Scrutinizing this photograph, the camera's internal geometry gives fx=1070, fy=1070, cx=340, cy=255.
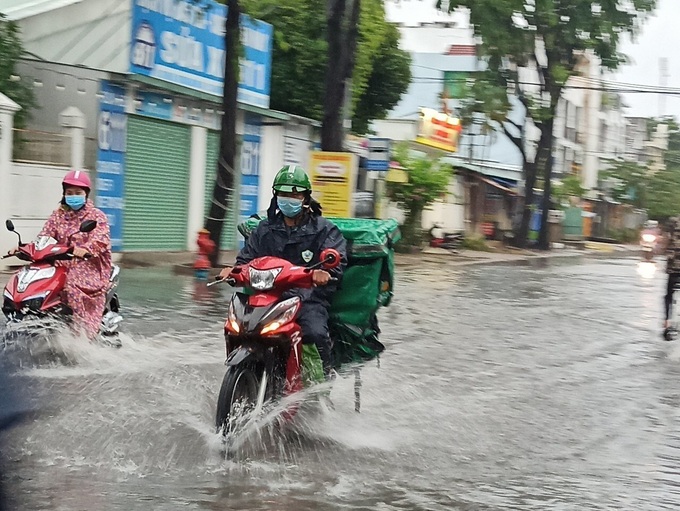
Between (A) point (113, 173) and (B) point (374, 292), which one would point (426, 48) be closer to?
(A) point (113, 173)

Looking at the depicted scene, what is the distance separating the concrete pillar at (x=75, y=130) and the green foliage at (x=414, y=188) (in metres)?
14.3

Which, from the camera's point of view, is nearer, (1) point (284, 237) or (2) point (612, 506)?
(2) point (612, 506)

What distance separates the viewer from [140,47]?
1956 centimetres

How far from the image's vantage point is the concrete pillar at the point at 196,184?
22.1 meters

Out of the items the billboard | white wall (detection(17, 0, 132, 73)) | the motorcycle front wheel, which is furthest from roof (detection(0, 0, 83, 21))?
the billboard

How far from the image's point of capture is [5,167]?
600 inches

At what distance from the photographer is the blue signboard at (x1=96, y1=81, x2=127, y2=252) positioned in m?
19.0

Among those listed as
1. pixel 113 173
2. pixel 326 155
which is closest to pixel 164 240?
pixel 113 173

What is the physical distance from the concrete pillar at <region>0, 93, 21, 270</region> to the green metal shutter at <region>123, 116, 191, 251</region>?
14.7 ft

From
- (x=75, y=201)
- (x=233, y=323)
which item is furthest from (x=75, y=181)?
(x=233, y=323)

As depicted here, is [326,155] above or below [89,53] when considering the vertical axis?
below

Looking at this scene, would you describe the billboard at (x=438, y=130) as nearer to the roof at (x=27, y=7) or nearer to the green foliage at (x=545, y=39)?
the green foliage at (x=545, y=39)

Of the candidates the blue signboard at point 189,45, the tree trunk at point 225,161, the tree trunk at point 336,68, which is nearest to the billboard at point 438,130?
the blue signboard at point 189,45

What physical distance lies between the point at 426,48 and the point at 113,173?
114 ft
